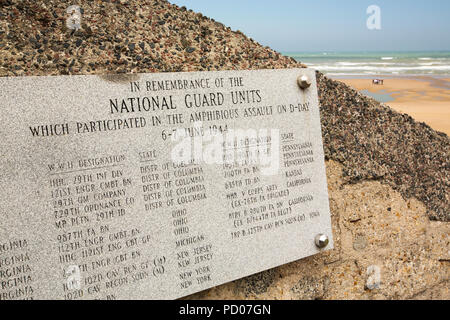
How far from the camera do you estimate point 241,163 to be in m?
2.27

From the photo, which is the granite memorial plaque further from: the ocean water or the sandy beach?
the ocean water

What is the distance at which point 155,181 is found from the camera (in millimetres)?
2018

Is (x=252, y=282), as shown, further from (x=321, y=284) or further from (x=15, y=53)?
(x=15, y=53)

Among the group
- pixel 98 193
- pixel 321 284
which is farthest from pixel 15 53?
pixel 321 284

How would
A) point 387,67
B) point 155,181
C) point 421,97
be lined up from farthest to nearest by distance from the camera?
point 387,67 → point 421,97 → point 155,181

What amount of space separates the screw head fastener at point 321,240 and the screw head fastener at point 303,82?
986mm

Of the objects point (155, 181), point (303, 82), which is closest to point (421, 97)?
point (303, 82)

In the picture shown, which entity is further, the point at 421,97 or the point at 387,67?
the point at 387,67

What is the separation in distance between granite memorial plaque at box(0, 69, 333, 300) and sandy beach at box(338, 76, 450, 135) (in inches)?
297

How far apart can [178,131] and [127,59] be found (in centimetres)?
55

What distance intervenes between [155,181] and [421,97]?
16771 mm

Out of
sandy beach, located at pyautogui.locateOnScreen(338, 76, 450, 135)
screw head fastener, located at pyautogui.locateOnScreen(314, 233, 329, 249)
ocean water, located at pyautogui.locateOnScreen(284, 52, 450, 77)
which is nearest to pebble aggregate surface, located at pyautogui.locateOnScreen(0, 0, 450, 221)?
screw head fastener, located at pyautogui.locateOnScreen(314, 233, 329, 249)

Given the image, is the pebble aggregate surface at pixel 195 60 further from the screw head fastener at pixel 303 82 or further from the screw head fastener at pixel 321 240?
the screw head fastener at pixel 321 240

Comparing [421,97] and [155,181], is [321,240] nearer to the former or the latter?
[155,181]
